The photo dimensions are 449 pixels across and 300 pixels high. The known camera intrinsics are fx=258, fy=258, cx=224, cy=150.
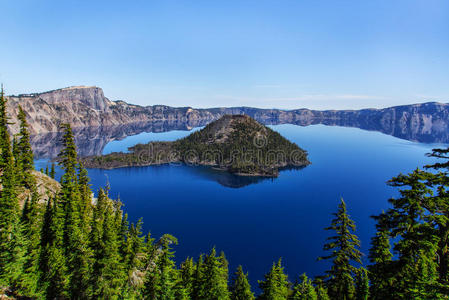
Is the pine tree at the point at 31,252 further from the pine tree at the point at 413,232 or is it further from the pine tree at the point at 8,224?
the pine tree at the point at 413,232

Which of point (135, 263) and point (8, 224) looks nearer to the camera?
point (135, 263)

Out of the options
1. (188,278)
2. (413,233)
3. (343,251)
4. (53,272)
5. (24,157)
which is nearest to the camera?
(413,233)

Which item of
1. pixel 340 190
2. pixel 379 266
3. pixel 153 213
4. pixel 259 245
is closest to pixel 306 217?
pixel 259 245

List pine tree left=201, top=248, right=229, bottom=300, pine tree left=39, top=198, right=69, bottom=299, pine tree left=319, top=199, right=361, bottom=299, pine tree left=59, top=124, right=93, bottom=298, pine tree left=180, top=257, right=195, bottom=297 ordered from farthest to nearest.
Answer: pine tree left=180, top=257, right=195, bottom=297, pine tree left=39, top=198, right=69, bottom=299, pine tree left=201, top=248, right=229, bottom=300, pine tree left=59, top=124, right=93, bottom=298, pine tree left=319, top=199, right=361, bottom=299

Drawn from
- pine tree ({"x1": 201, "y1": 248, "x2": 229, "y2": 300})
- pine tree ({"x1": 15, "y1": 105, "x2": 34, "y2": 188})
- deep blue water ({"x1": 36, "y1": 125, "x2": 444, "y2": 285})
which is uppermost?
pine tree ({"x1": 15, "y1": 105, "x2": 34, "y2": 188})

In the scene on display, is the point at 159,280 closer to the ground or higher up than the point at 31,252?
higher up

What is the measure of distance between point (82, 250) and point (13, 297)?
524 inches

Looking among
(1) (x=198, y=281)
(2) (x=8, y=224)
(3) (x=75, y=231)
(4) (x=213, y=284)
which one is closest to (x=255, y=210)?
(1) (x=198, y=281)

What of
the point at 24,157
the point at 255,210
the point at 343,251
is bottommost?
the point at 255,210

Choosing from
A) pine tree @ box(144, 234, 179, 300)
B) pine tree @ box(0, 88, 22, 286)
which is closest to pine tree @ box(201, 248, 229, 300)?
pine tree @ box(144, 234, 179, 300)

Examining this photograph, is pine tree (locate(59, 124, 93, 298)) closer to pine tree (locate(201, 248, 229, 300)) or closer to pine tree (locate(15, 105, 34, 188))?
pine tree (locate(15, 105, 34, 188))

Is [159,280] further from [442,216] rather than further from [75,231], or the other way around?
[442,216]

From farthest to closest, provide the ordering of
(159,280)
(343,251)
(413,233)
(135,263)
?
(135,263) → (159,280) → (343,251) → (413,233)

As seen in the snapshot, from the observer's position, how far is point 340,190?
157125mm
